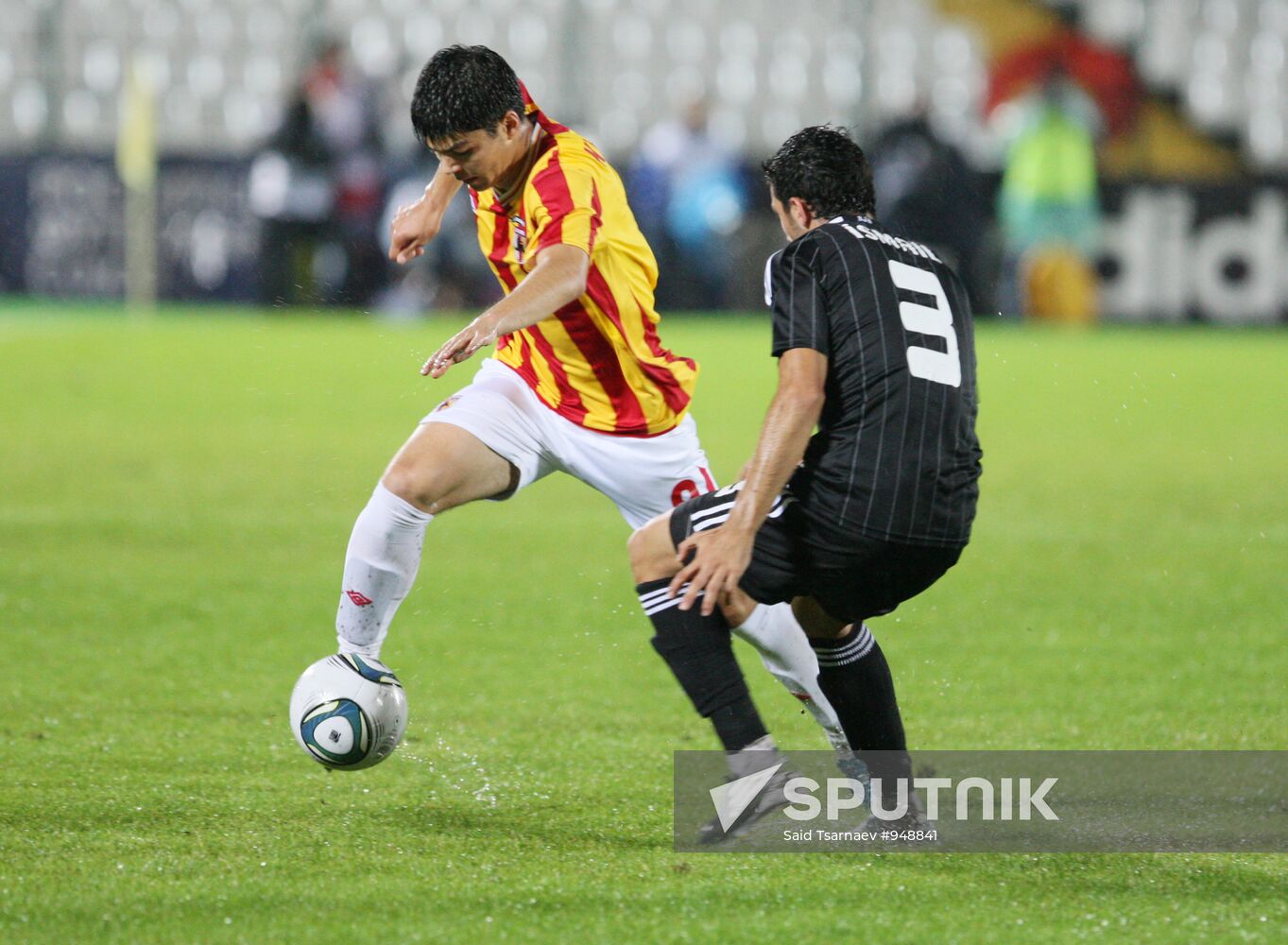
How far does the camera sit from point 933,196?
67.2 ft

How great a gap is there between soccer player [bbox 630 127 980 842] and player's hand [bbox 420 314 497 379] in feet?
1.91

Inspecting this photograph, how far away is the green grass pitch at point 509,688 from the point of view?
376cm

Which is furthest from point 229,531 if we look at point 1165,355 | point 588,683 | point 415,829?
point 1165,355

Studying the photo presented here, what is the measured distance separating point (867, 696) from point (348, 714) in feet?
4.23

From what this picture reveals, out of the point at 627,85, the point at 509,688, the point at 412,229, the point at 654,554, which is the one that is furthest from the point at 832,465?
the point at 627,85

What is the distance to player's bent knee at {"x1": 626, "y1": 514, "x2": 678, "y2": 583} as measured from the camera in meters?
4.26

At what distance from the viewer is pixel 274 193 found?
20.5 m

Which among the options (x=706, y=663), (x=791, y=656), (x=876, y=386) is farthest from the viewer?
(x=791, y=656)

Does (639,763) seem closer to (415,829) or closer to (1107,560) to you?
(415,829)

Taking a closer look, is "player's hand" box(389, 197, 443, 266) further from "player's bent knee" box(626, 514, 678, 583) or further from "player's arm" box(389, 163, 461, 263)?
"player's bent knee" box(626, 514, 678, 583)

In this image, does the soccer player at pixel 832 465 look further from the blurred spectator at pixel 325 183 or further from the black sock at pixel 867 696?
the blurred spectator at pixel 325 183

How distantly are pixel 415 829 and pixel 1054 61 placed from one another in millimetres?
20934

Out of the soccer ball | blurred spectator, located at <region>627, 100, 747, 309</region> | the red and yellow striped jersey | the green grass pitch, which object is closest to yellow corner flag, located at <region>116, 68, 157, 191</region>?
blurred spectator, located at <region>627, 100, 747, 309</region>

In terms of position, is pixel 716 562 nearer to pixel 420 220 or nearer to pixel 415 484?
pixel 415 484
